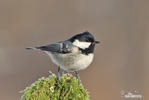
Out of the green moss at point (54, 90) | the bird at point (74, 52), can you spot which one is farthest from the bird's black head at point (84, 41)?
the green moss at point (54, 90)

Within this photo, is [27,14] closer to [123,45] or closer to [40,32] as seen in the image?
[40,32]

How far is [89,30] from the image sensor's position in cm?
436

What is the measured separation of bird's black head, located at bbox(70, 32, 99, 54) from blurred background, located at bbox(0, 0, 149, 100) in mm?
1880

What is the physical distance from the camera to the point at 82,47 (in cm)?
166

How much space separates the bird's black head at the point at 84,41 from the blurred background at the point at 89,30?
1880 millimetres

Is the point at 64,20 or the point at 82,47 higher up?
the point at 64,20

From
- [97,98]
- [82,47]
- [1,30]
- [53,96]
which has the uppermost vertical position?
[1,30]

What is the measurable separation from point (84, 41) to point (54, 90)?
0.32m

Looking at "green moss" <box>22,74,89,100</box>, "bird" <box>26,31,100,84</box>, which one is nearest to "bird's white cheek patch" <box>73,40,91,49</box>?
"bird" <box>26,31,100,84</box>

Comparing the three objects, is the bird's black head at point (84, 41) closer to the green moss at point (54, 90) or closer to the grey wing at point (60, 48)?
the grey wing at point (60, 48)

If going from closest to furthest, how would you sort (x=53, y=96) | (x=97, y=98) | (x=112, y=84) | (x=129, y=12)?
(x=53, y=96), (x=97, y=98), (x=112, y=84), (x=129, y=12)

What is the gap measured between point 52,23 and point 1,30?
2.44ft

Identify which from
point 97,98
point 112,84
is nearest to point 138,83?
point 112,84

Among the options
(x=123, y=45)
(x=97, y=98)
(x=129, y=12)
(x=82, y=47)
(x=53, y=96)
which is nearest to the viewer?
(x=53, y=96)
